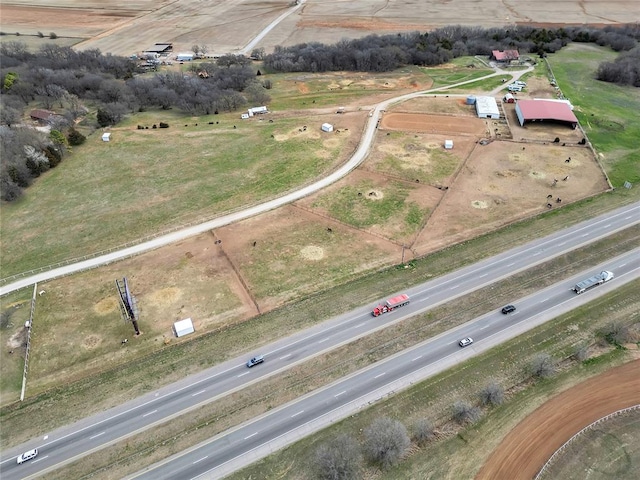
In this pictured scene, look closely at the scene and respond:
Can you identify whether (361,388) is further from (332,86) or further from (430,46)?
(430,46)

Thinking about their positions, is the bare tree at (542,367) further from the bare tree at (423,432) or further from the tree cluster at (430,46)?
the tree cluster at (430,46)

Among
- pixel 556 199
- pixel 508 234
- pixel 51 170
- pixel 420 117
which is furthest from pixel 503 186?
pixel 51 170

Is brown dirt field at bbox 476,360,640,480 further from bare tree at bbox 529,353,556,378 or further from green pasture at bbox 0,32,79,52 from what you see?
green pasture at bbox 0,32,79,52

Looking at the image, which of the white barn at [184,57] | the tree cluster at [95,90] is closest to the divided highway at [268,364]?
the tree cluster at [95,90]

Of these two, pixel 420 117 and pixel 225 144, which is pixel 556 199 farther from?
pixel 225 144

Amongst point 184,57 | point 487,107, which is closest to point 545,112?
point 487,107

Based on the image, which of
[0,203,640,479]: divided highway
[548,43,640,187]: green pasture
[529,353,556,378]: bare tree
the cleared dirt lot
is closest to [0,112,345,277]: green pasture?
[0,203,640,479]: divided highway
